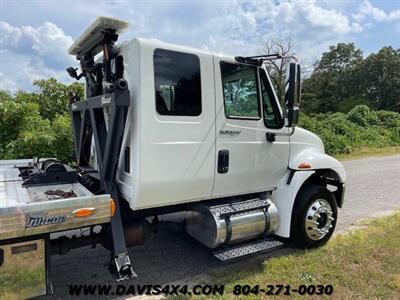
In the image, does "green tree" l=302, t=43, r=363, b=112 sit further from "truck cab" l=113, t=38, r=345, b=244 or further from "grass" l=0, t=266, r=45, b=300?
"grass" l=0, t=266, r=45, b=300

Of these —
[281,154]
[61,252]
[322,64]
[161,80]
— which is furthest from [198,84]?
[322,64]

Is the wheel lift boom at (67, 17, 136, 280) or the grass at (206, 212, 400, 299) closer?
the wheel lift boom at (67, 17, 136, 280)

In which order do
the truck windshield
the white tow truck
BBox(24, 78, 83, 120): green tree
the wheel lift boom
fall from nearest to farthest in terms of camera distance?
1. the white tow truck
2. the wheel lift boom
3. the truck windshield
4. BBox(24, 78, 83, 120): green tree

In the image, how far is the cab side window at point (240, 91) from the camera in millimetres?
4262

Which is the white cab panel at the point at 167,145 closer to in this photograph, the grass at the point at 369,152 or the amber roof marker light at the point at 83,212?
the amber roof marker light at the point at 83,212

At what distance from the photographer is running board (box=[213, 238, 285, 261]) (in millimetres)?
4340

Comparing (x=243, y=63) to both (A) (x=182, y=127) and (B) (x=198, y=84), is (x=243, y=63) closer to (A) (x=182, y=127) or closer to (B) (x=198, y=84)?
(B) (x=198, y=84)

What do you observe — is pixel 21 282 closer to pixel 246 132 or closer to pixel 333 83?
pixel 246 132

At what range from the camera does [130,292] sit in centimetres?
395

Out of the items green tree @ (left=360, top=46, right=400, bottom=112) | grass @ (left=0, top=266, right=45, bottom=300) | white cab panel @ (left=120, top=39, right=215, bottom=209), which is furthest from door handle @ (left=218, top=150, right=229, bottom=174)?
green tree @ (left=360, top=46, right=400, bottom=112)

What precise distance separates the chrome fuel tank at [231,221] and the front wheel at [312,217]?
1.26 feet

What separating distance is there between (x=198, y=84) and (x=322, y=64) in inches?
2477

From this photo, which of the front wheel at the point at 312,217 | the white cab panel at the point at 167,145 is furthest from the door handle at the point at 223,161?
the front wheel at the point at 312,217

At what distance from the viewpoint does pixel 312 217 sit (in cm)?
499
